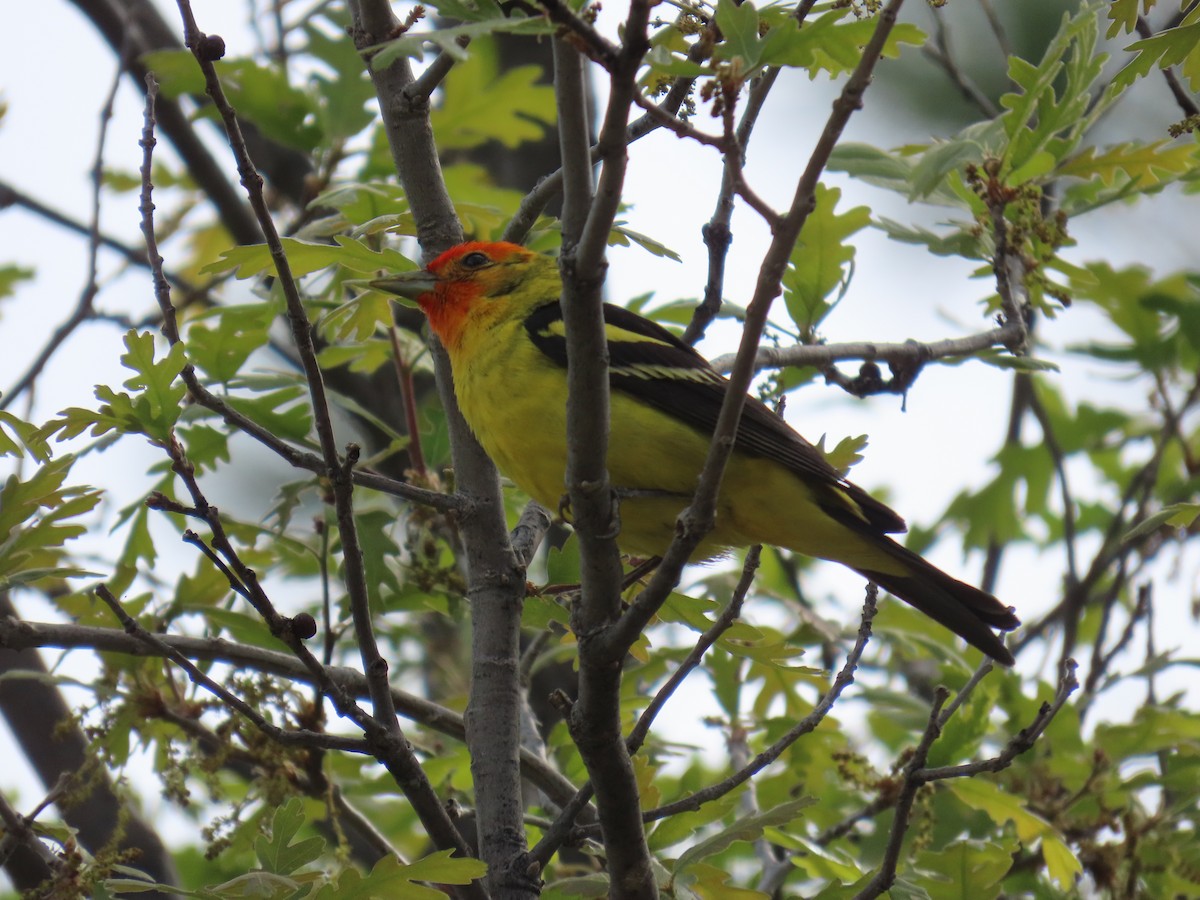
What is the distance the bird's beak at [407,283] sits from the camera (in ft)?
12.9

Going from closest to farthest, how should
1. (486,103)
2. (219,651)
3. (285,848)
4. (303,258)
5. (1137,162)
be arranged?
(285,848) → (219,651) → (303,258) → (1137,162) → (486,103)

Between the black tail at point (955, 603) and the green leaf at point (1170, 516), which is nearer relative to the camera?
the green leaf at point (1170, 516)

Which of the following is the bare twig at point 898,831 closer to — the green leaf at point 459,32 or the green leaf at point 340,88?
the green leaf at point 459,32

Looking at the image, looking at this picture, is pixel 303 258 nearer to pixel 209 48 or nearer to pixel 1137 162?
pixel 209 48

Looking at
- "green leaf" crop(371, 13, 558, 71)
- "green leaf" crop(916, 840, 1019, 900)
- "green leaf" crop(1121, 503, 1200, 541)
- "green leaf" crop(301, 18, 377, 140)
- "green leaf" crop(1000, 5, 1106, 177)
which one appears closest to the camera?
"green leaf" crop(371, 13, 558, 71)

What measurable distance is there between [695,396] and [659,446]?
223mm

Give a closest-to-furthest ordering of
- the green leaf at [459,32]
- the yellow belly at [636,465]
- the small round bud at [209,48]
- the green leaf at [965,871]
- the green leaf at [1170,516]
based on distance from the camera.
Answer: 1. the green leaf at [459,32]
2. the small round bud at [209,48]
3. the green leaf at [1170,516]
4. the green leaf at [965,871]
5. the yellow belly at [636,465]

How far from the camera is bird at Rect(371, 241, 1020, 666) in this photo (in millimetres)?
3520

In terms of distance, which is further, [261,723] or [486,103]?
[486,103]

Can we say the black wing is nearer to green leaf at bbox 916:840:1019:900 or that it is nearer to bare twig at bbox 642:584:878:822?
bare twig at bbox 642:584:878:822

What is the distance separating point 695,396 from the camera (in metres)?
3.70

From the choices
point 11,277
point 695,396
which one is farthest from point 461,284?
point 11,277

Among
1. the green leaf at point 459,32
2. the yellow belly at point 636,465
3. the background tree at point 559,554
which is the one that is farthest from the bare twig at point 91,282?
the green leaf at point 459,32

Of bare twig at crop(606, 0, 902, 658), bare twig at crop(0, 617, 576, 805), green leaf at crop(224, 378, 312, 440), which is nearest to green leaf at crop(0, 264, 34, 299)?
green leaf at crop(224, 378, 312, 440)
